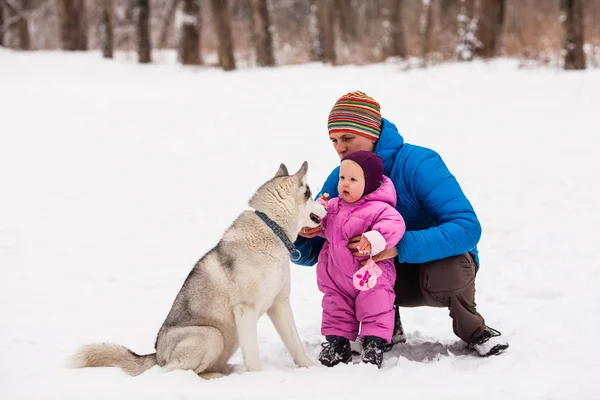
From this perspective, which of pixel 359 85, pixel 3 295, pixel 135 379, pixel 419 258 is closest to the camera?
pixel 135 379

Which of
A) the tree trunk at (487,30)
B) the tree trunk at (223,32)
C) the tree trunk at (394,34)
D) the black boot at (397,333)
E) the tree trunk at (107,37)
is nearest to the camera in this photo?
the black boot at (397,333)

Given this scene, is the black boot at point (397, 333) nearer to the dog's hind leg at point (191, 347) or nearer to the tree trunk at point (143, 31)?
the dog's hind leg at point (191, 347)

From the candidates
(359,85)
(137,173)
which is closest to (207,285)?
→ (137,173)

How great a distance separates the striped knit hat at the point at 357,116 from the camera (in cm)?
359

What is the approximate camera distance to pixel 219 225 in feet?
24.1

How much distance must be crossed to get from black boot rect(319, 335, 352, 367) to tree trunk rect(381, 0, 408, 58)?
44.4ft

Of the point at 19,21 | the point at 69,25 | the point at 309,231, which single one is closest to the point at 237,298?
the point at 309,231

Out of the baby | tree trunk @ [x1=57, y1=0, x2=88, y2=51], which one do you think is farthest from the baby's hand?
tree trunk @ [x1=57, y1=0, x2=88, y2=51]

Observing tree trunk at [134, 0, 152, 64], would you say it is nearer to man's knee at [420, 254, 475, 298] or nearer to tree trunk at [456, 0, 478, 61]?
tree trunk at [456, 0, 478, 61]

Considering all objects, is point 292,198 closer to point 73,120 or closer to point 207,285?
point 207,285

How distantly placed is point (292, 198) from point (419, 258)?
0.81 m

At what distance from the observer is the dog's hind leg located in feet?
10.5

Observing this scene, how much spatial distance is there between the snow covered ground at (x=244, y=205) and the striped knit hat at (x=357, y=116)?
4.59 feet

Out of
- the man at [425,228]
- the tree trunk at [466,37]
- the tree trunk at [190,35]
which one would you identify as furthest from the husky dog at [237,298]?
the tree trunk at [190,35]
